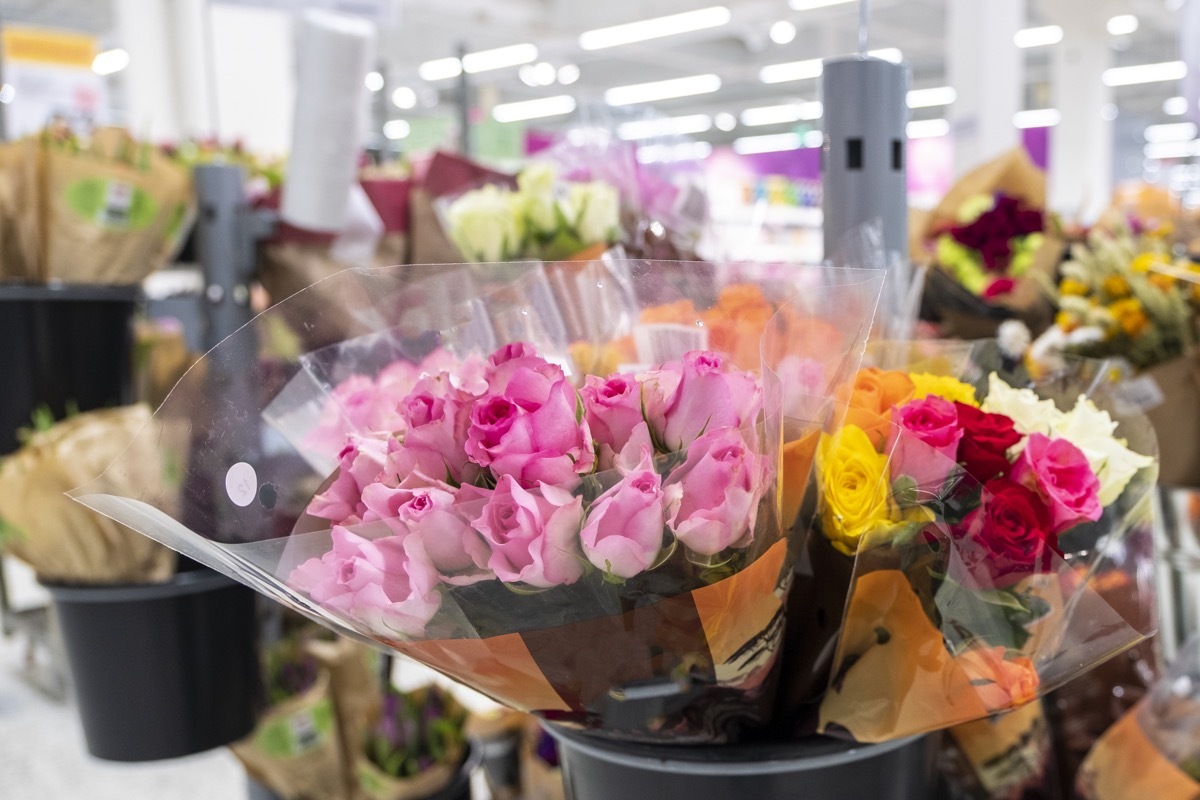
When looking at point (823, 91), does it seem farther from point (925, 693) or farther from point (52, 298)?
point (52, 298)

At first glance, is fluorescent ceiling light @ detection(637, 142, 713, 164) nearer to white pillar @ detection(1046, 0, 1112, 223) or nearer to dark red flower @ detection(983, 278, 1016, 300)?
dark red flower @ detection(983, 278, 1016, 300)

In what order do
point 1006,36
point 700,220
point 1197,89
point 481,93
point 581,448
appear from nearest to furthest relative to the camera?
point 581,448 < point 700,220 < point 1197,89 < point 1006,36 < point 481,93

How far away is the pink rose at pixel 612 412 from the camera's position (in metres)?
0.55

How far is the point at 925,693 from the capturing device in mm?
583

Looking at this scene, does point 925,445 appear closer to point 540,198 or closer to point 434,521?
point 434,521

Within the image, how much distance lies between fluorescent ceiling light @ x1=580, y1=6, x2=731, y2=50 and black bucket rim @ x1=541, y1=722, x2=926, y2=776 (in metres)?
9.58

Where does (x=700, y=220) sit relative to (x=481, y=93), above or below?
below

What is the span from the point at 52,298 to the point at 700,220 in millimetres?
1023

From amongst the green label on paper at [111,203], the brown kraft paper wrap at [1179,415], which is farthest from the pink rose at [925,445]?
the green label on paper at [111,203]

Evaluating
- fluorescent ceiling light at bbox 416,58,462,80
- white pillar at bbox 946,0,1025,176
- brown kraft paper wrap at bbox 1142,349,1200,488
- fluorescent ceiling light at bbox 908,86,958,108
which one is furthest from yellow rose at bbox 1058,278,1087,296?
fluorescent ceiling light at bbox 908,86,958,108

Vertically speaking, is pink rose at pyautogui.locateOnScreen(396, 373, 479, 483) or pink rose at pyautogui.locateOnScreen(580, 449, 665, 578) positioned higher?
pink rose at pyautogui.locateOnScreen(396, 373, 479, 483)

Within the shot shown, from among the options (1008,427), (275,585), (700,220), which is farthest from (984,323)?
(275,585)

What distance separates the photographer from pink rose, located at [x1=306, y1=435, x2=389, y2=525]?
58cm

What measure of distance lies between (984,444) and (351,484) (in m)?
0.39
